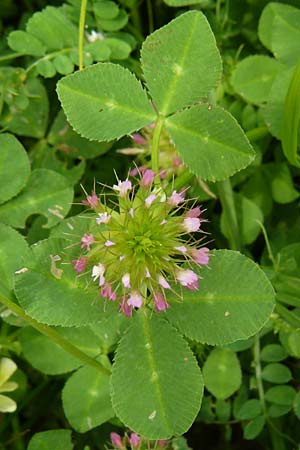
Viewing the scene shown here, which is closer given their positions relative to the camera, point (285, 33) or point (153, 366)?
point (153, 366)

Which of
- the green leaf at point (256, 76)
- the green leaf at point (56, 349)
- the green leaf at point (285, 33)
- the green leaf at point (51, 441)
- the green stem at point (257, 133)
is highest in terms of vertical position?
the green leaf at point (285, 33)

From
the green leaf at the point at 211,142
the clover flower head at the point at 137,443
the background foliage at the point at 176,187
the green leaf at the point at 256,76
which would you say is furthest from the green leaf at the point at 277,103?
the clover flower head at the point at 137,443

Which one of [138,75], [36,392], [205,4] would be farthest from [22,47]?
[36,392]

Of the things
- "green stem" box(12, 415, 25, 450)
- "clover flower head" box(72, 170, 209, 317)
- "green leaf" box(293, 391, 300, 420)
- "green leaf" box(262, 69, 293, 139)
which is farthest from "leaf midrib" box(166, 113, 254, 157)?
"green stem" box(12, 415, 25, 450)

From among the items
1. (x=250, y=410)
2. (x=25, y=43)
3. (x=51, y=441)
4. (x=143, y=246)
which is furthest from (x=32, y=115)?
(x=250, y=410)

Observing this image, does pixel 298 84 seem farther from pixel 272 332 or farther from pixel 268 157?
pixel 272 332

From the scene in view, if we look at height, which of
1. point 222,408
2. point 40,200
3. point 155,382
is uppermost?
point 40,200

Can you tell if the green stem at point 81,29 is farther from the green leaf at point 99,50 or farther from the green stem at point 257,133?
the green stem at point 257,133

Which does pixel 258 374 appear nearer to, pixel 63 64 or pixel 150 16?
pixel 63 64

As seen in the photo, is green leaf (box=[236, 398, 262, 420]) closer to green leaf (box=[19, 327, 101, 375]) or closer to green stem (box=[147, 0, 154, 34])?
green leaf (box=[19, 327, 101, 375])
